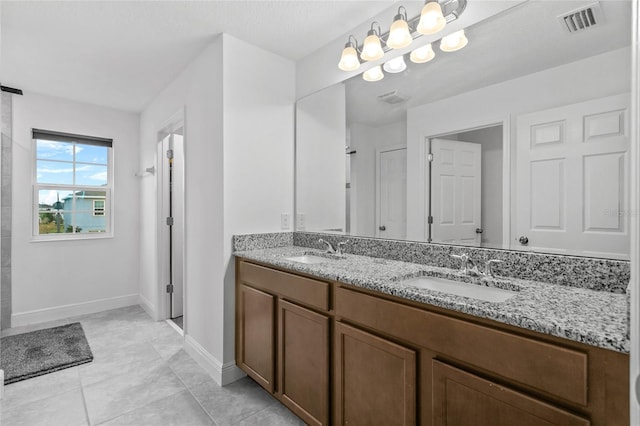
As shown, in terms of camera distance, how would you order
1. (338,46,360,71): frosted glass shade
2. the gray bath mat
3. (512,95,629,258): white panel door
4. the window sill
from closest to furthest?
1. (512,95,629,258): white panel door
2. (338,46,360,71): frosted glass shade
3. the gray bath mat
4. the window sill

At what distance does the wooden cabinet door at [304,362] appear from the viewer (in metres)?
1.59

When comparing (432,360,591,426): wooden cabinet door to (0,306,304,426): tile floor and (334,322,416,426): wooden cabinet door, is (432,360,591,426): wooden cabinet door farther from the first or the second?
(0,306,304,426): tile floor

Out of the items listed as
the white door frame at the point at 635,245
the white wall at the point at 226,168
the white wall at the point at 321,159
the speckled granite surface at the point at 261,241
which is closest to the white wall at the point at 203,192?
the white wall at the point at 226,168

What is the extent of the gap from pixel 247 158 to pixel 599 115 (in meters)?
1.96

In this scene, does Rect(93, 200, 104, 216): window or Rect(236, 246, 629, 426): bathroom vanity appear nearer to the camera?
Rect(236, 246, 629, 426): bathroom vanity

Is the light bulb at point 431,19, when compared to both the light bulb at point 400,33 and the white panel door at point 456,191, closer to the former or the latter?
the light bulb at point 400,33

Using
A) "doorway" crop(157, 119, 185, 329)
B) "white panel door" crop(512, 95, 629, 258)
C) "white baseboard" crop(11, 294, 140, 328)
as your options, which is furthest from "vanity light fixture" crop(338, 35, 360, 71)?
"white baseboard" crop(11, 294, 140, 328)

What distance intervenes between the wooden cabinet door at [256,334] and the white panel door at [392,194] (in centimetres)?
84

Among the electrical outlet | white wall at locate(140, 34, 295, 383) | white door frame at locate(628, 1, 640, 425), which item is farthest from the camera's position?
the electrical outlet

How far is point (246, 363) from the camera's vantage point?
2.17 m

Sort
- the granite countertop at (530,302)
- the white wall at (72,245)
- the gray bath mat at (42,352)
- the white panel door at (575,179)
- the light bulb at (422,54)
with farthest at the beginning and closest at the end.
→ 1. the white wall at (72,245)
2. the gray bath mat at (42,352)
3. the light bulb at (422,54)
4. the white panel door at (575,179)
5. the granite countertop at (530,302)

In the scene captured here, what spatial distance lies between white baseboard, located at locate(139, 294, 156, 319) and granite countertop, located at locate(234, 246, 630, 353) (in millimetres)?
2508

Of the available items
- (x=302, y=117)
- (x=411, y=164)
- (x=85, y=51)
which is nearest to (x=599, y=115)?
(x=411, y=164)

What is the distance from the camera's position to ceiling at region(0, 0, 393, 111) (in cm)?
195
